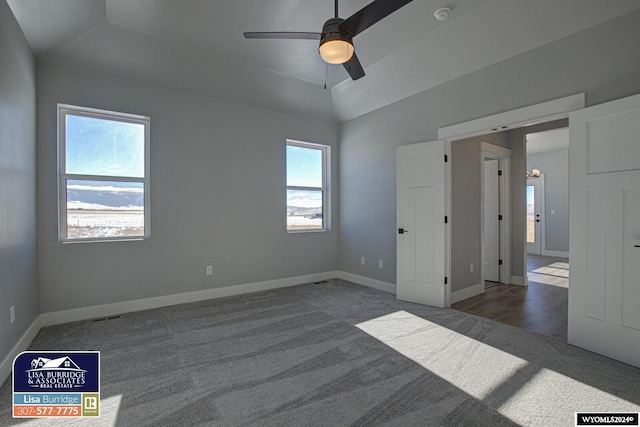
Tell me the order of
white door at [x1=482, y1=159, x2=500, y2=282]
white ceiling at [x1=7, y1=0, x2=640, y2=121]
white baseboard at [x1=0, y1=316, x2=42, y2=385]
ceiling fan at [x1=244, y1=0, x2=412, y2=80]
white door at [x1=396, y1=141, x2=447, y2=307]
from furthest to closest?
white door at [x1=482, y1=159, x2=500, y2=282]
white door at [x1=396, y1=141, x2=447, y2=307]
white ceiling at [x1=7, y1=0, x2=640, y2=121]
white baseboard at [x1=0, y1=316, x2=42, y2=385]
ceiling fan at [x1=244, y1=0, x2=412, y2=80]

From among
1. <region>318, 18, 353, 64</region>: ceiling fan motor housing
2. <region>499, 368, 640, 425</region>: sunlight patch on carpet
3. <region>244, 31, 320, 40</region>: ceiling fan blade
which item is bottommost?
<region>499, 368, 640, 425</region>: sunlight patch on carpet

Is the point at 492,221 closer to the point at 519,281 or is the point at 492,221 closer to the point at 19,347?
the point at 519,281

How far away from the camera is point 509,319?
343 centimetres

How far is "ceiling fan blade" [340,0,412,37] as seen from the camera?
190cm

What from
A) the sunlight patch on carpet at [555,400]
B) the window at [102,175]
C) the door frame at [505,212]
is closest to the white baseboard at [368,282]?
the door frame at [505,212]

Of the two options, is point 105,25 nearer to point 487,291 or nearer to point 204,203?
point 204,203

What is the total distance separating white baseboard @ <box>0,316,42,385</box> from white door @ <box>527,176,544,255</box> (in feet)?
33.9

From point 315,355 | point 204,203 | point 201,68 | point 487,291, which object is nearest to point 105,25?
point 201,68

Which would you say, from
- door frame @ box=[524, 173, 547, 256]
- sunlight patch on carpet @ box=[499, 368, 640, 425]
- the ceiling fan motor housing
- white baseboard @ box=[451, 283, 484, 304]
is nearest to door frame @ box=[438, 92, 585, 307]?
white baseboard @ box=[451, 283, 484, 304]

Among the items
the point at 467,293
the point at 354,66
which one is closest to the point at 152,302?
the point at 354,66

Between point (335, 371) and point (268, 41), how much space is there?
3351mm

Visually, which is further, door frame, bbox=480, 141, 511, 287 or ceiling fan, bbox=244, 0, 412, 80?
door frame, bbox=480, 141, 511, 287

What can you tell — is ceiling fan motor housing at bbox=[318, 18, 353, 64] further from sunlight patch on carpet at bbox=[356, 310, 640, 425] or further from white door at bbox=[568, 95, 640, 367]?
sunlight patch on carpet at bbox=[356, 310, 640, 425]

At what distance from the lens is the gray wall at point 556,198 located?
7.93 m
